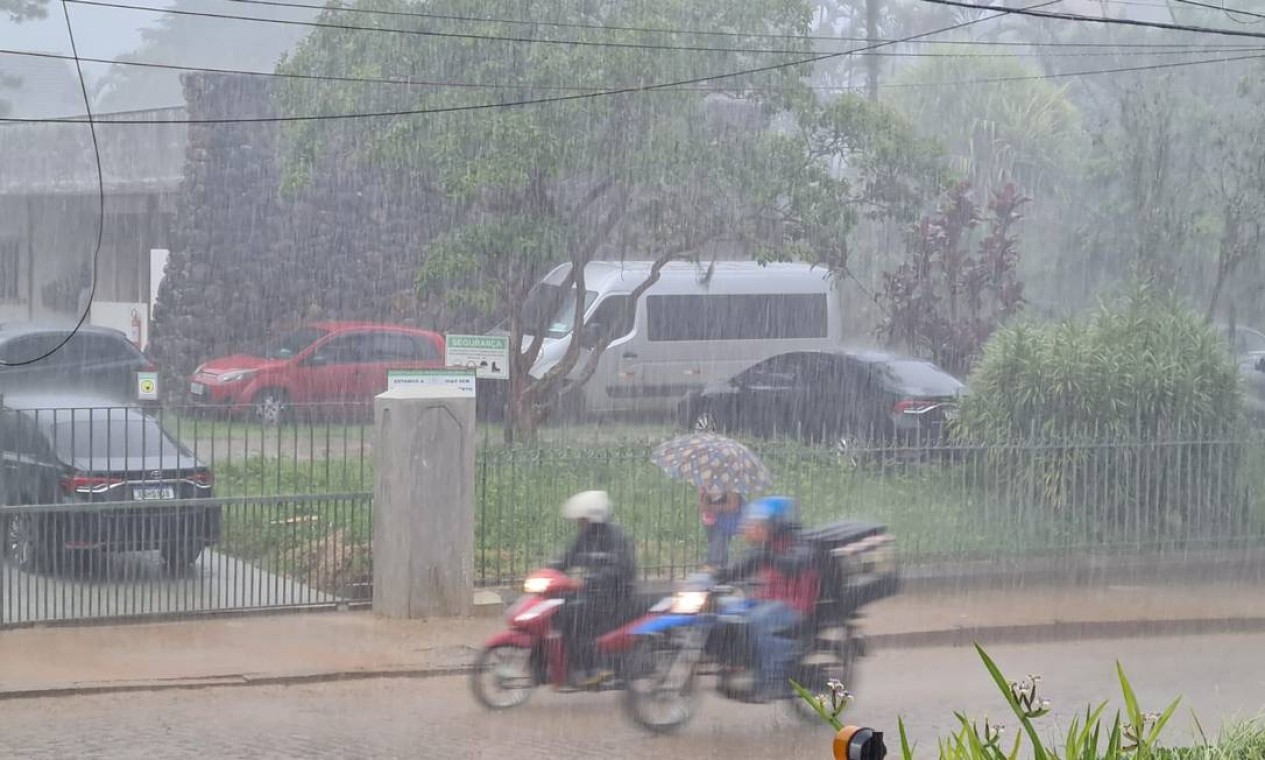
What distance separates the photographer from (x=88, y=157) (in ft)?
88.9

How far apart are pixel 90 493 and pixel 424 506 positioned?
2.43 metres

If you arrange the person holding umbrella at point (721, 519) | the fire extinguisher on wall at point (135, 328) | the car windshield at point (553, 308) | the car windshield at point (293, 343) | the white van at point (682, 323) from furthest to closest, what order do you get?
the fire extinguisher on wall at point (135, 328) → the white van at point (682, 323) → the car windshield at point (553, 308) → the car windshield at point (293, 343) → the person holding umbrella at point (721, 519)

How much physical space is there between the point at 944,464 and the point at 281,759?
771 centimetres

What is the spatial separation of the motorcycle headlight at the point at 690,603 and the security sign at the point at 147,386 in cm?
1040

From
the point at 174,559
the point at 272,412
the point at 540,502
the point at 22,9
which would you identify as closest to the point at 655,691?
the point at 540,502

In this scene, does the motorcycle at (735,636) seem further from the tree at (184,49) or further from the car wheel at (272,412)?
the tree at (184,49)

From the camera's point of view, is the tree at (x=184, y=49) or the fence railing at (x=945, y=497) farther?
the tree at (x=184, y=49)

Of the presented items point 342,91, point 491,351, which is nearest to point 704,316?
point 342,91

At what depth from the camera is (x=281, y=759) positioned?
26.7 feet

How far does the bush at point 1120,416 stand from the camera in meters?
14.5

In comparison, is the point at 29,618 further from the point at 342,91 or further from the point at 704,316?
the point at 704,316

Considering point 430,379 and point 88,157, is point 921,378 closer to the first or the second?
point 430,379

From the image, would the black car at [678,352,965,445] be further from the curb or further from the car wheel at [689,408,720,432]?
the curb

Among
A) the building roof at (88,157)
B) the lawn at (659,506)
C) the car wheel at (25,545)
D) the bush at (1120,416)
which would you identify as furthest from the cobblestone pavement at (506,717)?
the building roof at (88,157)
